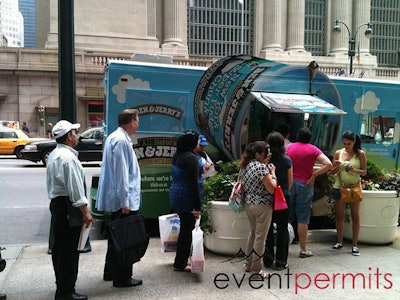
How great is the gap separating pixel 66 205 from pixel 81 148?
1387cm

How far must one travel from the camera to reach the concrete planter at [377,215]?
644 cm

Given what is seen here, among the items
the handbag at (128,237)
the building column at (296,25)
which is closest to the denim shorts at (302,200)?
the handbag at (128,237)

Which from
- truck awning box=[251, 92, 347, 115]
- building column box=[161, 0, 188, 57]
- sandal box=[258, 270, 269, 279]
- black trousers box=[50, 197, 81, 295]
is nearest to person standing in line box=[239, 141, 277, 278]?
sandal box=[258, 270, 269, 279]

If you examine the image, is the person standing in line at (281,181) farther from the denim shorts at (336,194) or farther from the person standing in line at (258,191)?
the denim shorts at (336,194)

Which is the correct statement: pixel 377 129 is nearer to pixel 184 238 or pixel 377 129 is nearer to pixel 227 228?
pixel 227 228

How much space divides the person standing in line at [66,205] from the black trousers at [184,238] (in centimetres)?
123

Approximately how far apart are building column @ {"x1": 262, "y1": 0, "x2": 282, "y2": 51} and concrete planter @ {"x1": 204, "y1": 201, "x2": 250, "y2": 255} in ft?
133

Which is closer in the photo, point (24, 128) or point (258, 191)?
point (258, 191)

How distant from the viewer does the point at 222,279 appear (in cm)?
496

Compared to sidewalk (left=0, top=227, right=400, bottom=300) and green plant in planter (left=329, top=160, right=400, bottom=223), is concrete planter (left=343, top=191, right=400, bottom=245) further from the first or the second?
sidewalk (left=0, top=227, right=400, bottom=300)

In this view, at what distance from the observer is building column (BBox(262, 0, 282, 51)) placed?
146 feet

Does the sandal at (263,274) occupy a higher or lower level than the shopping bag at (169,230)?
lower

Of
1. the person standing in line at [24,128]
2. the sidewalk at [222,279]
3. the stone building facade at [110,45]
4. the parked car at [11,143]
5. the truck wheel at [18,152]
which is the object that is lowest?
the sidewalk at [222,279]

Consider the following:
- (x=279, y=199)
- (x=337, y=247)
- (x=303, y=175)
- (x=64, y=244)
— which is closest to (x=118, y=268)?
(x=64, y=244)
